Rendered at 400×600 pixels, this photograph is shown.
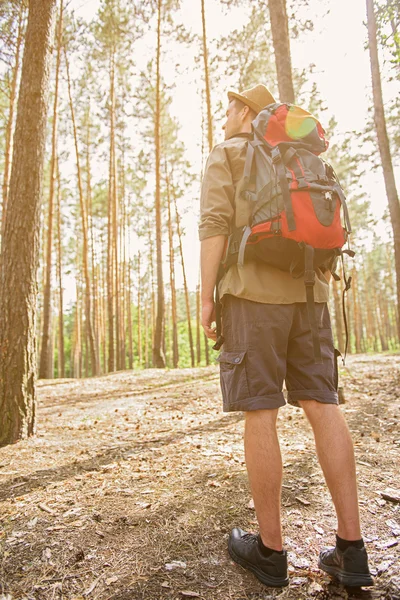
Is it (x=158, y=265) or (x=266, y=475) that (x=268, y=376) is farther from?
(x=158, y=265)

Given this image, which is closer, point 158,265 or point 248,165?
point 248,165

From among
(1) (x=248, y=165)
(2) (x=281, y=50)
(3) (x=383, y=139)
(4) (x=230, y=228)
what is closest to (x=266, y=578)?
(4) (x=230, y=228)

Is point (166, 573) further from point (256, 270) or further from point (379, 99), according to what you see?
point (379, 99)

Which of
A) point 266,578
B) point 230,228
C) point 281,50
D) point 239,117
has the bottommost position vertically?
point 266,578

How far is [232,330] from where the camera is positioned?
1827 millimetres

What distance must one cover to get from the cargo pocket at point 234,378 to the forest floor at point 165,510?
0.83m

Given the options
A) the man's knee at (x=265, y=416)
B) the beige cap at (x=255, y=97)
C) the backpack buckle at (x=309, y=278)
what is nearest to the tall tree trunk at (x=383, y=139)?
the beige cap at (x=255, y=97)

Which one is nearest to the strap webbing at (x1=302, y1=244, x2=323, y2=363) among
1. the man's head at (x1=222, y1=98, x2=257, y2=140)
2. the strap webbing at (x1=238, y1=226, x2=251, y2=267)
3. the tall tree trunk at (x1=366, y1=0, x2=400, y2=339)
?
the strap webbing at (x1=238, y1=226, x2=251, y2=267)

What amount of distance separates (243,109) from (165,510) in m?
2.48

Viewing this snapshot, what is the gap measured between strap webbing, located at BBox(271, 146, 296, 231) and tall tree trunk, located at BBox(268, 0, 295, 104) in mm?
4486

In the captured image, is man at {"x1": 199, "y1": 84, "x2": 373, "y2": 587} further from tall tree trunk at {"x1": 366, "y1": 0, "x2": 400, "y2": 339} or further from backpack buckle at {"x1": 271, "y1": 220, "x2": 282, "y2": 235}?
tall tree trunk at {"x1": 366, "y1": 0, "x2": 400, "y2": 339}

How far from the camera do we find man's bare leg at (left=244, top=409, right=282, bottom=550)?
5.50ft

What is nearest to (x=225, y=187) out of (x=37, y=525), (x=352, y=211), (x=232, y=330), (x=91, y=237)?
(x=232, y=330)

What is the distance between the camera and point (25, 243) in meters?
4.07
